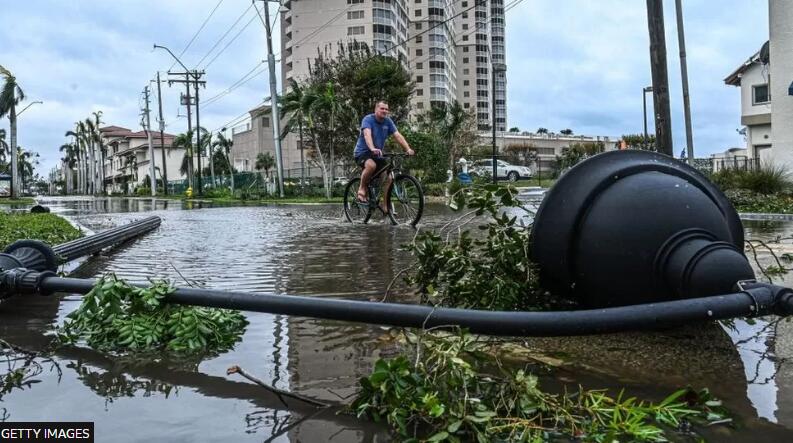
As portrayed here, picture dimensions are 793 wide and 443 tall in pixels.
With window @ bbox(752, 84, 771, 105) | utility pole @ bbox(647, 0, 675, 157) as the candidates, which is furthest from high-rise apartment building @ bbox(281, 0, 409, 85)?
utility pole @ bbox(647, 0, 675, 157)

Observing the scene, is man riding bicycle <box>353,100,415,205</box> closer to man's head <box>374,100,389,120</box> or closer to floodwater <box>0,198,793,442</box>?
man's head <box>374,100,389,120</box>

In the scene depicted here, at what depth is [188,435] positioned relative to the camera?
2.47 m

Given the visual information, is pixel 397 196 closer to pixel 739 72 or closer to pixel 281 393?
pixel 281 393

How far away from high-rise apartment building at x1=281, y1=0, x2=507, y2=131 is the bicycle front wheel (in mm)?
54870

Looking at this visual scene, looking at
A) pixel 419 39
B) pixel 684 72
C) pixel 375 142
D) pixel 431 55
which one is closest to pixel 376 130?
pixel 375 142

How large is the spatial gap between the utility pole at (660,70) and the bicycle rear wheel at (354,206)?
554 cm

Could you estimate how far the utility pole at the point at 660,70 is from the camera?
12039mm

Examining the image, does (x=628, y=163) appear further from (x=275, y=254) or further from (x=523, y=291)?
(x=275, y=254)

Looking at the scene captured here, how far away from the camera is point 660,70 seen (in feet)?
39.9

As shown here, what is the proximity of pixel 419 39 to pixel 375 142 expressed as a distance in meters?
136

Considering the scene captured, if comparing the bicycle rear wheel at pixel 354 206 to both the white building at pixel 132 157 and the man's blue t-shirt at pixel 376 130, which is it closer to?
the man's blue t-shirt at pixel 376 130

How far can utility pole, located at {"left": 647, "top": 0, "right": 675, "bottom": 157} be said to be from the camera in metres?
12.0

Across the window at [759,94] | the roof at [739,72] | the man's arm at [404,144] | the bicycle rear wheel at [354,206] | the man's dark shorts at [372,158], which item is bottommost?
the bicycle rear wheel at [354,206]

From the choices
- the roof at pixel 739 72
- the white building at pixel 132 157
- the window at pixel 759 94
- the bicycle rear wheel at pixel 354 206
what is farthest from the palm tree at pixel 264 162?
the bicycle rear wheel at pixel 354 206
